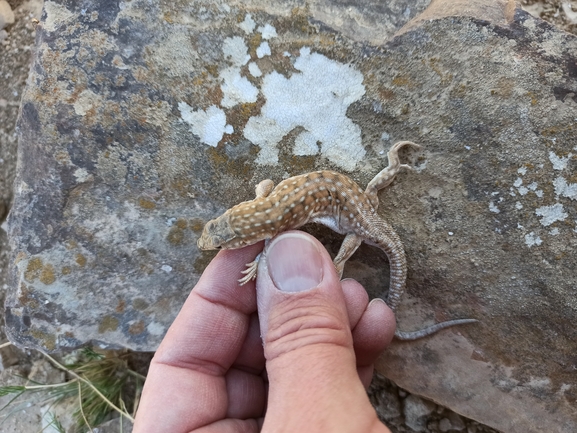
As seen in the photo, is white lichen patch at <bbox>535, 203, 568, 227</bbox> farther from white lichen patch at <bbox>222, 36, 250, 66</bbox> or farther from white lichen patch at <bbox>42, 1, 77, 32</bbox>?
white lichen patch at <bbox>42, 1, 77, 32</bbox>

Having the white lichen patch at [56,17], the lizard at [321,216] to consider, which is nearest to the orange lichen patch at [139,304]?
the lizard at [321,216]

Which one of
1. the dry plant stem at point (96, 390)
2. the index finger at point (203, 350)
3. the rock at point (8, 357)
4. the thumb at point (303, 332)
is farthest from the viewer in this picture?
the rock at point (8, 357)

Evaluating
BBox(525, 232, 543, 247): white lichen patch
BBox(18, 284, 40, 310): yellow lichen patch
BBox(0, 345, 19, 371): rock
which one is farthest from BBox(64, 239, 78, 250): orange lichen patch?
BBox(525, 232, 543, 247): white lichen patch

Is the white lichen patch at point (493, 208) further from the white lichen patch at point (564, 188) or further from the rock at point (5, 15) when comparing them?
the rock at point (5, 15)

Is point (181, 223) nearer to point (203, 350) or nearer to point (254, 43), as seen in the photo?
point (203, 350)

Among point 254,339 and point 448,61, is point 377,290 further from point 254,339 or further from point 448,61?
point 448,61

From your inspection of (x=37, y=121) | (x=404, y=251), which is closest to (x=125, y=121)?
(x=37, y=121)
